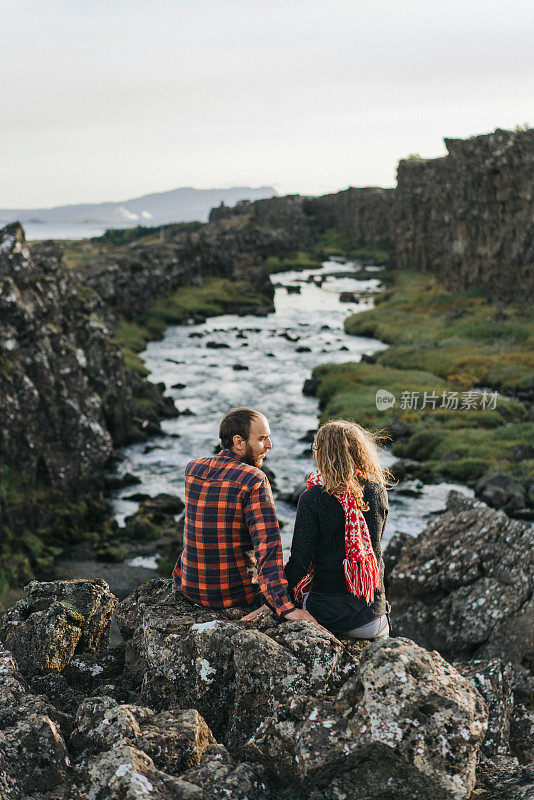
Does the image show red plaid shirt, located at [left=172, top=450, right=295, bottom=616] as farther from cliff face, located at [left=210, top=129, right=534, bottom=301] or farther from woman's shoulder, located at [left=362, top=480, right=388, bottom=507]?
cliff face, located at [left=210, top=129, right=534, bottom=301]

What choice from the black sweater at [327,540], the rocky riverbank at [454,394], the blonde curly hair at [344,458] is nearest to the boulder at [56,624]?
the black sweater at [327,540]

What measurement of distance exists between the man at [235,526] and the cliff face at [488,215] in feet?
250

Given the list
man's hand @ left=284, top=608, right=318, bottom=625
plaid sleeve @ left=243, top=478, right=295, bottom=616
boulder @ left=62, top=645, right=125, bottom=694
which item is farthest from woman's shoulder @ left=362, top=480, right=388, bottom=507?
boulder @ left=62, top=645, right=125, bottom=694

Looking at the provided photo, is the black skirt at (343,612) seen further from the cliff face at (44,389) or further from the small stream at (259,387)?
the cliff face at (44,389)

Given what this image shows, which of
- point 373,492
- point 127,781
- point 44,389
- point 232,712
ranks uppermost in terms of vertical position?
point 373,492

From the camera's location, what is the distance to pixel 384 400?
49.6 m

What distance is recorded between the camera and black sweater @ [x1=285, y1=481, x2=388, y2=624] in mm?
8383

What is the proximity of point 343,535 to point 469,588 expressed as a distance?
9257 millimetres

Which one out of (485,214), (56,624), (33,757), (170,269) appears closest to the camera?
(33,757)

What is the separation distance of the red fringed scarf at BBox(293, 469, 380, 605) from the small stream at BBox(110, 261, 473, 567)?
2053 cm

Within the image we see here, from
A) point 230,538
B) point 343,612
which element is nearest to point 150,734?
point 230,538

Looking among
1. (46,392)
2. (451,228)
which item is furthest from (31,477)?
(451,228)

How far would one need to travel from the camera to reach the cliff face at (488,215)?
77812 mm

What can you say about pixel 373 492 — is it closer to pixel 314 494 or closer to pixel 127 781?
pixel 314 494
